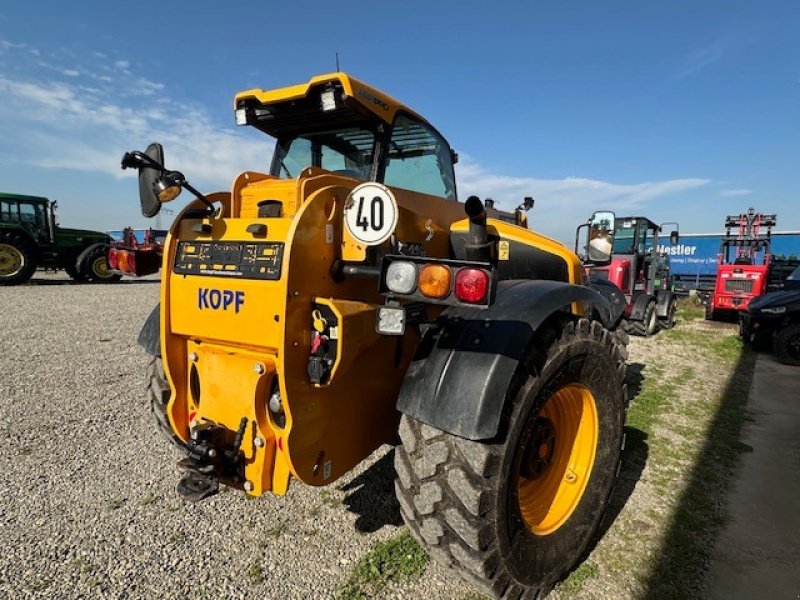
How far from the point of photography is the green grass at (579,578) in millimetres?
2357

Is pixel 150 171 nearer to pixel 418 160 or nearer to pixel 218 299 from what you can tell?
pixel 218 299

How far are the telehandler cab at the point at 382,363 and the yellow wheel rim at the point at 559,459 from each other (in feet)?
0.03

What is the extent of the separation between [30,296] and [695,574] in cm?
1498

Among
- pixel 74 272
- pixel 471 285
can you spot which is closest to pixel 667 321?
pixel 471 285

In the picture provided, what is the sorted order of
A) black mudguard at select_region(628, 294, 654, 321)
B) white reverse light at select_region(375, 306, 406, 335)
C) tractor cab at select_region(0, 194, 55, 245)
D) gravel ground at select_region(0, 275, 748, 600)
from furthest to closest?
tractor cab at select_region(0, 194, 55, 245), black mudguard at select_region(628, 294, 654, 321), gravel ground at select_region(0, 275, 748, 600), white reverse light at select_region(375, 306, 406, 335)

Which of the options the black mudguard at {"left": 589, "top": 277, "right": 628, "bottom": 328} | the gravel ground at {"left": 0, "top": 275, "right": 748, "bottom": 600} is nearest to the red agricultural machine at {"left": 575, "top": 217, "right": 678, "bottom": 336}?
the black mudguard at {"left": 589, "top": 277, "right": 628, "bottom": 328}

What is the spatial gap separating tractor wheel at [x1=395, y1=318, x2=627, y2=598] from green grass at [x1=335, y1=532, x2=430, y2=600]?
418 millimetres

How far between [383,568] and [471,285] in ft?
5.26

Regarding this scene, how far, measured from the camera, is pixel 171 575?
93.4 inches

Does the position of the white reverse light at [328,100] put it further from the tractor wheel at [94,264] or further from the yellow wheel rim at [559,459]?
the tractor wheel at [94,264]

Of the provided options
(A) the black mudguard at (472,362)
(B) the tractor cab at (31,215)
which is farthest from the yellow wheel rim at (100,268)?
(A) the black mudguard at (472,362)

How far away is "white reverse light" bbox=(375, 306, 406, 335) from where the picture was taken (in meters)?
1.83

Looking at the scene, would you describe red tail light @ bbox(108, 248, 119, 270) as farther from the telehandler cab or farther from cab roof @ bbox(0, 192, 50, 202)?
cab roof @ bbox(0, 192, 50, 202)

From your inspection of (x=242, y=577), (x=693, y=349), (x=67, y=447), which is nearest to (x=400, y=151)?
(x=242, y=577)
